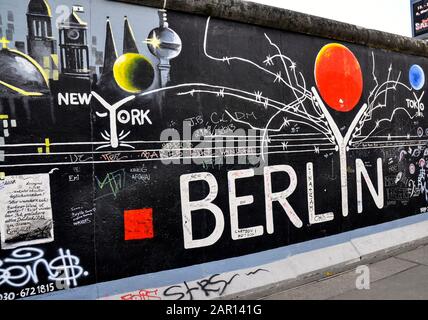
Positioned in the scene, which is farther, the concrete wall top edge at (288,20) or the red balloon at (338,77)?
the red balloon at (338,77)

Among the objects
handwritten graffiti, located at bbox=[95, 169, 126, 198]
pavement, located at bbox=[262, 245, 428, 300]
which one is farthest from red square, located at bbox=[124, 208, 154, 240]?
pavement, located at bbox=[262, 245, 428, 300]

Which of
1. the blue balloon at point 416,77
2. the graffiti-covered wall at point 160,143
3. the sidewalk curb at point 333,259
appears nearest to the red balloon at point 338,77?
the graffiti-covered wall at point 160,143

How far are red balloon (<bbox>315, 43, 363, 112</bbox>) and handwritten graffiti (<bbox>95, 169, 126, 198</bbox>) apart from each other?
11.5ft

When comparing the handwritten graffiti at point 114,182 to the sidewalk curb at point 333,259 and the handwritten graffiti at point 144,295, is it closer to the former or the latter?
the handwritten graffiti at point 144,295

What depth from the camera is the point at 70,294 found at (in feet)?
11.7

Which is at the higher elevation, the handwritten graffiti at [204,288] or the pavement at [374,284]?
the handwritten graffiti at [204,288]

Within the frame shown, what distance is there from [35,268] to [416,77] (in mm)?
7671

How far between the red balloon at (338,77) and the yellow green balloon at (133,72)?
2.88m

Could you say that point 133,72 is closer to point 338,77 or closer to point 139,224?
point 139,224

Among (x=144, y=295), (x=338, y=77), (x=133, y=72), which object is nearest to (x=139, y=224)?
(x=144, y=295)

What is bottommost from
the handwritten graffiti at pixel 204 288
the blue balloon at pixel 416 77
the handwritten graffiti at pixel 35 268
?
the handwritten graffiti at pixel 204 288

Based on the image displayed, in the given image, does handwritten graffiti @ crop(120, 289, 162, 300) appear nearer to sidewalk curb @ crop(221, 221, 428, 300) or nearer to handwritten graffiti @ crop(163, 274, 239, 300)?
handwritten graffiti @ crop(163, 274, 239, 300)

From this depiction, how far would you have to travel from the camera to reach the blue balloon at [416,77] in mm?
7160
